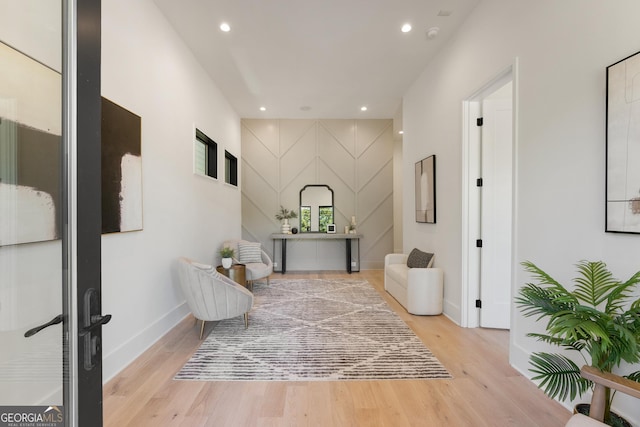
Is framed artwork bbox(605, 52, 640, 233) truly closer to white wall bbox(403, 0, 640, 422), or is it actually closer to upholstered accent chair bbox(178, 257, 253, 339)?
white wall bbox(403, 0, 640, 422)

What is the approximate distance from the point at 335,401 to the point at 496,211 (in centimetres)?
261

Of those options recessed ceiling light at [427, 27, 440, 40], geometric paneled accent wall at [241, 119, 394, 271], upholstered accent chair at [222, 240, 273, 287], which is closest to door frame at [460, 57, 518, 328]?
recessed ceiling light at [427, 27, 440, 40]

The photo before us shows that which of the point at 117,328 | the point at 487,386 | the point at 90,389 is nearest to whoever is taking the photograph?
the point at 90,389

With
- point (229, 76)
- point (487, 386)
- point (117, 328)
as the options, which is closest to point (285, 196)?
point (229, 76)

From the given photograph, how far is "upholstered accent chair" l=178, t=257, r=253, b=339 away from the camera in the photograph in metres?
2.90

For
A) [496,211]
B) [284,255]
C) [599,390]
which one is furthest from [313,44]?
[284,255]

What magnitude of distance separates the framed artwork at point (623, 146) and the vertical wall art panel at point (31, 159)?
2.52 m

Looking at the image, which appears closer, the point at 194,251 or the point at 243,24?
the point at 243,24

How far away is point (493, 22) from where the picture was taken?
9.14ft

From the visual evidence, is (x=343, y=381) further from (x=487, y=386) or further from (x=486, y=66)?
(x=486, y=66)

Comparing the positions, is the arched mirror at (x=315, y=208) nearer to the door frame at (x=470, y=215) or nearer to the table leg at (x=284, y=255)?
the table leg at (x=284, y=255)

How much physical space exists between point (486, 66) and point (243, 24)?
2.64 metres

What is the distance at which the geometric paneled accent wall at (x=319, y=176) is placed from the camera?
677cm

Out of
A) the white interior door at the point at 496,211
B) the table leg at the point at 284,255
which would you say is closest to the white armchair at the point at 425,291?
the white interior door at the point at 496,211
